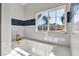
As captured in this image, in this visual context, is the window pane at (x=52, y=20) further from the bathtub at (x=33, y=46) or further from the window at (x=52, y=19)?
the bathtub at (x=33, y=46)

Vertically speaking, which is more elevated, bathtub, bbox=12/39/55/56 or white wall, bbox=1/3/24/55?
white wall, bbox=1/3/24/55

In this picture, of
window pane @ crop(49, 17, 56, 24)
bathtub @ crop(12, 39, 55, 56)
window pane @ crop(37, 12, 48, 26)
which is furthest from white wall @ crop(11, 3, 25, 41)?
window pane @ crop(49, 17, 56, 24)

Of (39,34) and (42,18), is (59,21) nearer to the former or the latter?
(42,18)

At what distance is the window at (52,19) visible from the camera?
1454 millimetres

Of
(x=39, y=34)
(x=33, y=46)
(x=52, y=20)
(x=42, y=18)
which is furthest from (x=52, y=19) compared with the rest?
(x=33, y=46)

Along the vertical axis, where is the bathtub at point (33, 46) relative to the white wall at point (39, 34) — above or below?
below

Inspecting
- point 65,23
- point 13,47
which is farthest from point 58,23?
point 13,47

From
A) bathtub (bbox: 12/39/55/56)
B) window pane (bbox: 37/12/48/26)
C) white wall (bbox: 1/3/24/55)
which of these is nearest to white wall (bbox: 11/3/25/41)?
white wall (bbox: 1/3/24/55)

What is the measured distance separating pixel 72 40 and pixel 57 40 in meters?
0.22

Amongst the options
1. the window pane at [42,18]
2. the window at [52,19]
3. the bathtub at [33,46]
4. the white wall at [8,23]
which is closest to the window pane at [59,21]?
the window at [52,19]

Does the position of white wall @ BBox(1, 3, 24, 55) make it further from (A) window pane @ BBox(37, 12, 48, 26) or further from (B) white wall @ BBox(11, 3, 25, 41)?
(A) window pane @ BBox(37, 12, 48, 26)

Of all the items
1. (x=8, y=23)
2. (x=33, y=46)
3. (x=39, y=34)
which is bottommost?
(x=33, y=46)

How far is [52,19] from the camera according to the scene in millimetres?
1496

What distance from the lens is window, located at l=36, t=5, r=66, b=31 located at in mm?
1454
